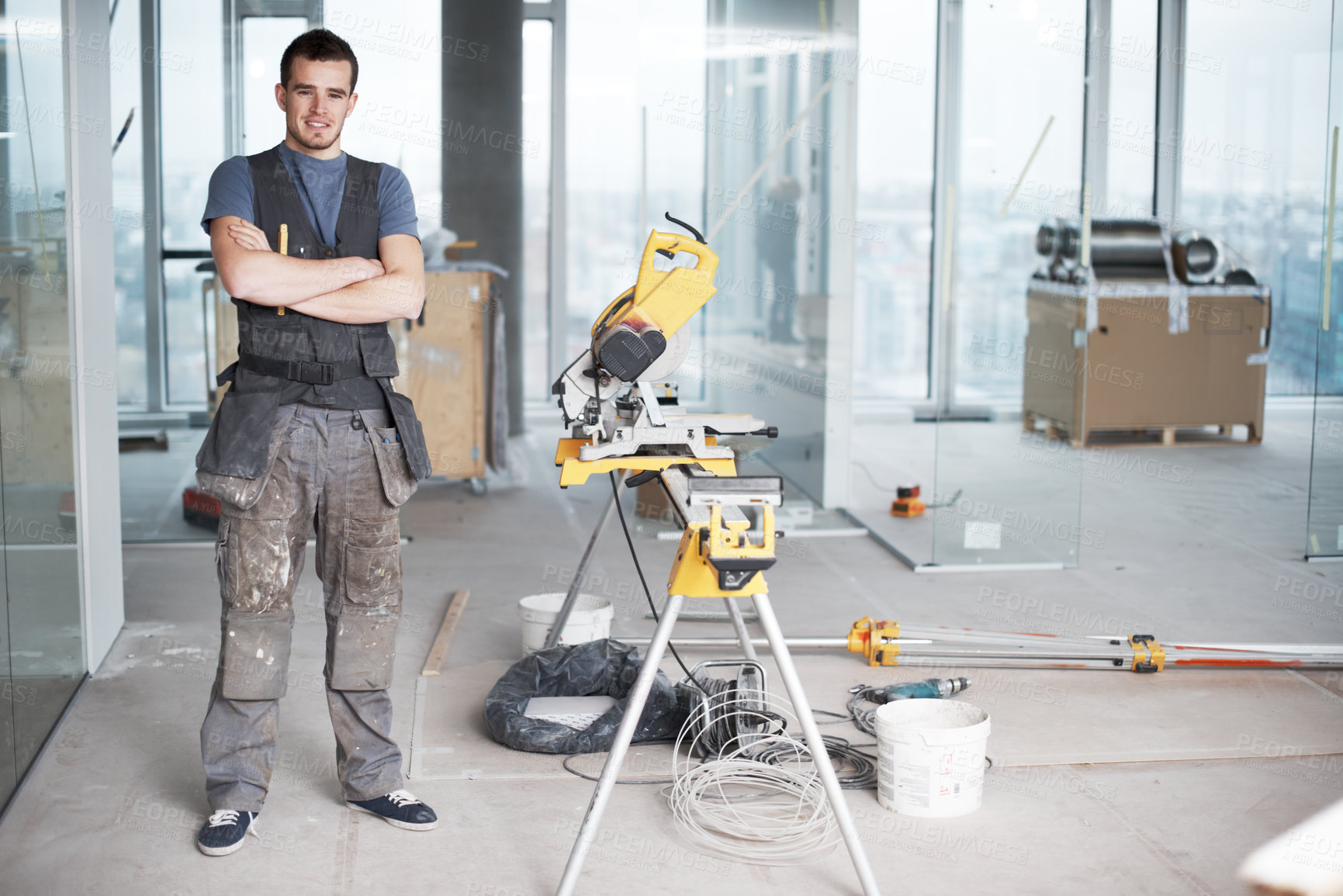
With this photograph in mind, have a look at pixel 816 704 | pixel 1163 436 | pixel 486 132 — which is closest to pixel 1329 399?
pixel 1163 436

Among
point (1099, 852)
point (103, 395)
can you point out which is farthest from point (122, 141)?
point (1099, 852)

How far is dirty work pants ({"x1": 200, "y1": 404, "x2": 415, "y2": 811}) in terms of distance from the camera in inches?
95.7

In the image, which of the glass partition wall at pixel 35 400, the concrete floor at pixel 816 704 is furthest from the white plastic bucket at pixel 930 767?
the glass partition wall at pixel 35 400

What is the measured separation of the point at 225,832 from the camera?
2.41 metres

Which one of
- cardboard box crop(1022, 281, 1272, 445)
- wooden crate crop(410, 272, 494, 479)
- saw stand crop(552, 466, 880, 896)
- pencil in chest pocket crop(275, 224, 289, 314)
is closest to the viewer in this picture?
saw stand crop(552, 466, 880, 896)

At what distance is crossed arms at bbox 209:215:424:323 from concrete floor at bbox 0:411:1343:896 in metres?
1.05

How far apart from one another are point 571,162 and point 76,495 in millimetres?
4833

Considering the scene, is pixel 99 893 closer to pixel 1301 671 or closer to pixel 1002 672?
pixel 1002 672

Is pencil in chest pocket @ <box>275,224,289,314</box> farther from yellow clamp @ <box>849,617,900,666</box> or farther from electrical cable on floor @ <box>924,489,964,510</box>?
electrical cable on floor @ <box>924,489,964,510</box>

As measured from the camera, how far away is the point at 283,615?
98.0 inches

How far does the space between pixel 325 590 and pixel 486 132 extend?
4.49 metres

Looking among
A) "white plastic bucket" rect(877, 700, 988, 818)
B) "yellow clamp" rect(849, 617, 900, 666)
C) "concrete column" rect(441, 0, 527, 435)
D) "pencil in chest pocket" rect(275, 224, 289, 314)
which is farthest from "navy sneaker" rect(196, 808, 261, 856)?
"concrete column" rect(441, 0, 527, 435)

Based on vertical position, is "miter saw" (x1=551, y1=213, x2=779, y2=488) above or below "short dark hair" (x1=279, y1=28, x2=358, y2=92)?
below

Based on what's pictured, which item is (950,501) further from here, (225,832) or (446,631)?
(225,832)
